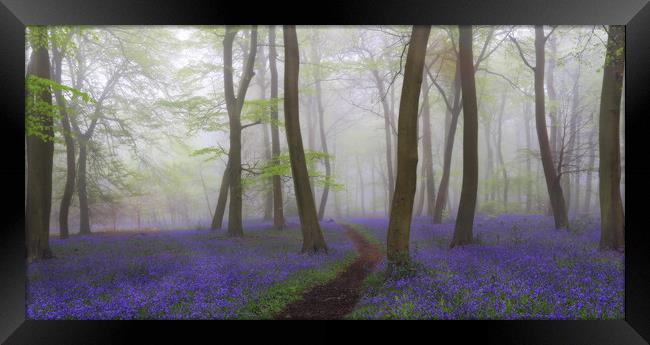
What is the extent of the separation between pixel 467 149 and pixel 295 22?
13.3 ft

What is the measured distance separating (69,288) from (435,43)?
314 inches

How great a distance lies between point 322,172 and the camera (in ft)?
21.0

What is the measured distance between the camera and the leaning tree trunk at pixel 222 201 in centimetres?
594

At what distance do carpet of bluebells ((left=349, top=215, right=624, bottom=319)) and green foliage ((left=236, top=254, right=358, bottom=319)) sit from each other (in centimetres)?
86

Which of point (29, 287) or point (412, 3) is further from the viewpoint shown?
point (29, 287)

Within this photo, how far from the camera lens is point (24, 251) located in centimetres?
527

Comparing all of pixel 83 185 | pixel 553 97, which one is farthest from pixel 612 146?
pixel 83 185

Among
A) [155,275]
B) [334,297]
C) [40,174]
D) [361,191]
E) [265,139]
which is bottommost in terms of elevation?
[334,297]

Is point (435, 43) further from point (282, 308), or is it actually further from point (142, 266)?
point (142, 266)

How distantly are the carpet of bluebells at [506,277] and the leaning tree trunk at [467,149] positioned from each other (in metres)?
0.23

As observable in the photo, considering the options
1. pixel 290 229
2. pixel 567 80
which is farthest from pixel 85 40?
pixel 567 80

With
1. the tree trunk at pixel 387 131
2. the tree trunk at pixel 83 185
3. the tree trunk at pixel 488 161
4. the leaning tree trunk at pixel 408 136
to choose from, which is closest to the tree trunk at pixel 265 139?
the tree trunk at pixel 387 131

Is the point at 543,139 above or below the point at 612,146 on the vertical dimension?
above

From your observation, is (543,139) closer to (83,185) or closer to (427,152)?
(427,152)
